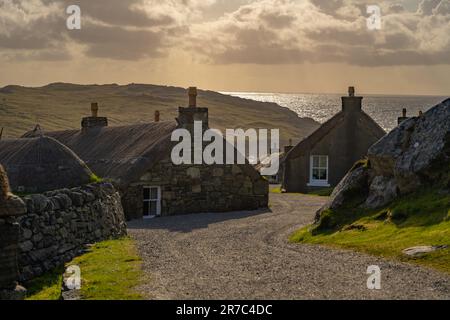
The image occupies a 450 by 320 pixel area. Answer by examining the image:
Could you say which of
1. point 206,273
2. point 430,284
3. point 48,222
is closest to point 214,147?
point 48,222

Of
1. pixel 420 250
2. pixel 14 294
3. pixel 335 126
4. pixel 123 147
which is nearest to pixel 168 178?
pixel 123 147

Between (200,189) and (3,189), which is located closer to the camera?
(3,189)

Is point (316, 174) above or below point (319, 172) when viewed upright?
below

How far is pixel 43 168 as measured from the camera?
68.9 ft

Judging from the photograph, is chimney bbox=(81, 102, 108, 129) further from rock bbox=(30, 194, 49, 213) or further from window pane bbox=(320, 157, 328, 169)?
rock bbox=(30, 194, 49, 213)

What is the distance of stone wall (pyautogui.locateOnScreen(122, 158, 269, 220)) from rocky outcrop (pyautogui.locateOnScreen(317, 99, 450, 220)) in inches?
401

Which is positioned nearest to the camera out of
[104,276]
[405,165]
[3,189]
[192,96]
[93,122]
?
[3,189]

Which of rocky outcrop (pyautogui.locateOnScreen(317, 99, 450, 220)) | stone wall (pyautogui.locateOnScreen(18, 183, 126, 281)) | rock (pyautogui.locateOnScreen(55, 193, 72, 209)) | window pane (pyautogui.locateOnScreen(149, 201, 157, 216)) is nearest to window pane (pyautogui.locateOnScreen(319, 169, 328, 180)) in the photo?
window pane (pyautogui.locateOnScreen(149, 201, 157, 216))

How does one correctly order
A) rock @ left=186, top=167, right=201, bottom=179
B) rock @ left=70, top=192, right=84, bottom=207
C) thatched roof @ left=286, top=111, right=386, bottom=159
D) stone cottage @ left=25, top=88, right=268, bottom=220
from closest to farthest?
rock @ left=70, top=192, right=84, bottom=207, stone cottage @ left=25, top=88, right=268, bottom=220, rock @ left=186, top=167, right=201, bottom=179, thatched roof @ left=286, top=111, right=386, bottom=159

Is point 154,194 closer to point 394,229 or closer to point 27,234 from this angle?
point 27,234

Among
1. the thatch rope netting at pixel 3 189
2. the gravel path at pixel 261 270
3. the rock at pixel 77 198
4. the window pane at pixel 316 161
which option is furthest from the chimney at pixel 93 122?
the thatch rope netting at pixel 3 189

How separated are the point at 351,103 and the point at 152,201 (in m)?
15.2

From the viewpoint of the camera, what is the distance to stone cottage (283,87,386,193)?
40469 millimetres
